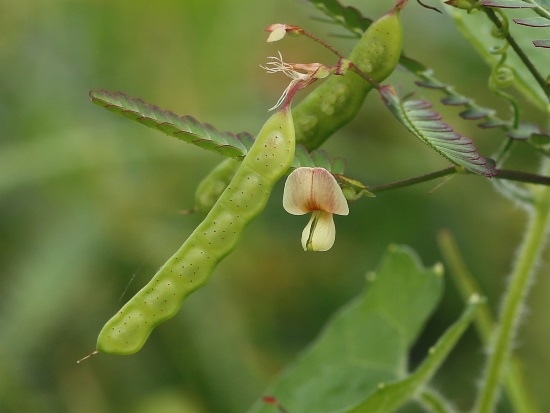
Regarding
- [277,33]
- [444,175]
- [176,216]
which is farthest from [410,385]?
[176,216]

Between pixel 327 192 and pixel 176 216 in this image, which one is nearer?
pixel 327 192

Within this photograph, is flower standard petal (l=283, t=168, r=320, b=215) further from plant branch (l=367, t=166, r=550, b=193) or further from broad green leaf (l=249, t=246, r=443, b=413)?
broad green leaf (l=249, t=246, r=443, b=413)

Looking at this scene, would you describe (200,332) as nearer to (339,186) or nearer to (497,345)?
(497,345)

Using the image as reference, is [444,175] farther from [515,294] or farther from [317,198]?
[515,294]

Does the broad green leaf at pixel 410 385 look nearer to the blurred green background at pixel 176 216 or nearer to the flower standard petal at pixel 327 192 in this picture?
the flower standard petal at pixel 327 192

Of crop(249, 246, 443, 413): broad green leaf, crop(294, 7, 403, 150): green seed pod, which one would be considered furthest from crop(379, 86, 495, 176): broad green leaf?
crop(249, 246, 443, 413): broad green leaf

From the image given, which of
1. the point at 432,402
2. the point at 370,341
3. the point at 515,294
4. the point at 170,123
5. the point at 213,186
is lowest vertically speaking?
the point at 370,341

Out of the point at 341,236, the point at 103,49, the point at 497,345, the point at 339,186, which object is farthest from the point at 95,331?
the point at 339,186
